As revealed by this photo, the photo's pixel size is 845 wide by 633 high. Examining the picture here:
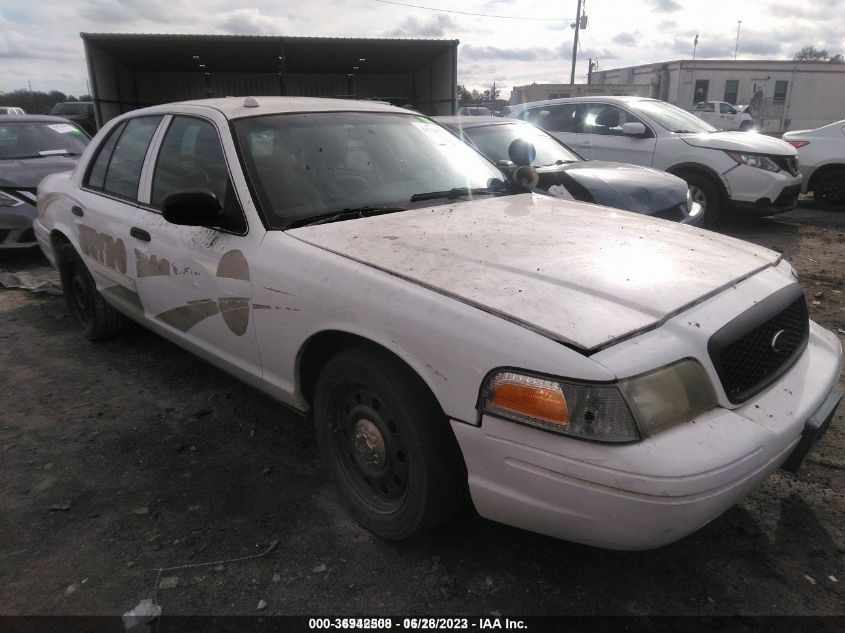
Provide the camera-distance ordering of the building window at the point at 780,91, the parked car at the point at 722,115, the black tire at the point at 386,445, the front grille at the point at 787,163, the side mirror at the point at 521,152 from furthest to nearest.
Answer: the building window at the point at 780,91
the parked car at the point at 722,115
the front grille at the point at 787,163
the side mirror at the point at 521,152
the black tire at the point at 386,445

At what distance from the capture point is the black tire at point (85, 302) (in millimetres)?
4254

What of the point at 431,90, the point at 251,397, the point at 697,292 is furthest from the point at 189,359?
the point at 431,90

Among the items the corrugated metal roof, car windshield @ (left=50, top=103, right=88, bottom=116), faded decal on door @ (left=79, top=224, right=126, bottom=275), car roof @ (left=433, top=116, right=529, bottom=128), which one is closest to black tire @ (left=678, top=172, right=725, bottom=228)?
car roof @ (left=433, top=116, right=529, bottom=128)

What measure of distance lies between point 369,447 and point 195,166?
1.80 m

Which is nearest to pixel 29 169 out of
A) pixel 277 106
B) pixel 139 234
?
pixel 139 234

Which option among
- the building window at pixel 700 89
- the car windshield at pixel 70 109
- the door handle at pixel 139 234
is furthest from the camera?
the building window at pixel 700 89

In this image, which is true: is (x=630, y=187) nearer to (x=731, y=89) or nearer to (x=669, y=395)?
(x=669, y=395)

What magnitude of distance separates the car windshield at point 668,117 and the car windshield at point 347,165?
5564 mm

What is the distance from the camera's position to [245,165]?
275 cm

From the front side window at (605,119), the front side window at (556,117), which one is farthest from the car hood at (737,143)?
the front side window at (556,117)

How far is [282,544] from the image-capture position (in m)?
2.36

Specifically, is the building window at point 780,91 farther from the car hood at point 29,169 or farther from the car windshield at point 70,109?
the car hood at point 29,169

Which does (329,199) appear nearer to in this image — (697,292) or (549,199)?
(549,199)

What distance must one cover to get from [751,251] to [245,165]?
2.31 meters
